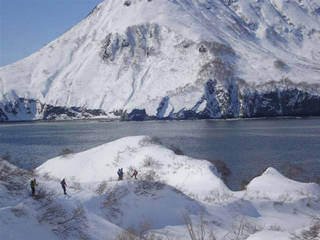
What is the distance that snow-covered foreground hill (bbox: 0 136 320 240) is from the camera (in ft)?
68.4

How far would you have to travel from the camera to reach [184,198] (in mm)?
29828

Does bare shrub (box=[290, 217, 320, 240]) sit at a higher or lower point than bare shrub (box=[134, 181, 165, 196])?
higher

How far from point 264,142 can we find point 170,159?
145 ft

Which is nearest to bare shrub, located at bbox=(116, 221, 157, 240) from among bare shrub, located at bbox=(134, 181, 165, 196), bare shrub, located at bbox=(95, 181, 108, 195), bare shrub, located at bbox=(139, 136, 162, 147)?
bare shrub, located at bbox=(134, 181, 165, 196)

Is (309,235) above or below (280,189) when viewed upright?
above

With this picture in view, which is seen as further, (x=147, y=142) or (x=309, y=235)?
(x=147, y=142)

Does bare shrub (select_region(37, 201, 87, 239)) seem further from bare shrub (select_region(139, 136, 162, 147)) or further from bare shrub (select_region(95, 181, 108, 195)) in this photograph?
bare shrub (select_region(139, 136, 162, 147))

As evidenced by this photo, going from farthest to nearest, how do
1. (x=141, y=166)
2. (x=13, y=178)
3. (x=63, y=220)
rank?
(x=141, y=166), (x=13, y=178), (x=63, y=220)

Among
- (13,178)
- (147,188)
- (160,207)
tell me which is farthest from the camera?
(147,188)

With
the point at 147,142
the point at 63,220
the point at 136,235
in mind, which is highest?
the point at 147,142

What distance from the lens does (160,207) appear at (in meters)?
28.0

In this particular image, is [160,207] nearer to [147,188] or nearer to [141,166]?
[147,188]

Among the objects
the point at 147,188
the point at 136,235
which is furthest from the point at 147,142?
the point at 136,235

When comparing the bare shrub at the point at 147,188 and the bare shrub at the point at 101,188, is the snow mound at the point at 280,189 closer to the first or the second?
the bare shrub at the point at 147,188
